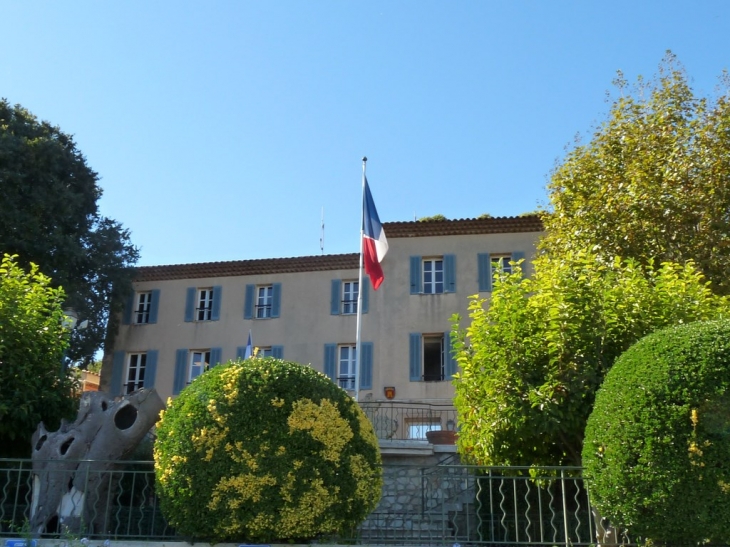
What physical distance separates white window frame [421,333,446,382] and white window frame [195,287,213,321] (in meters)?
7.97

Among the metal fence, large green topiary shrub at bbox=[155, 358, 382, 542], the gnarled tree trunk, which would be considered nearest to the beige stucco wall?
the metal fence

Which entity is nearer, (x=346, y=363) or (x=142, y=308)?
(x=346, y=363)

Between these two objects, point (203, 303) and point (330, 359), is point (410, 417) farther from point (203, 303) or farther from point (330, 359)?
point (203, 303)

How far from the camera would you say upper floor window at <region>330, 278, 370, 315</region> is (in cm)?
2772

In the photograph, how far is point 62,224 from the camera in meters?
26.2

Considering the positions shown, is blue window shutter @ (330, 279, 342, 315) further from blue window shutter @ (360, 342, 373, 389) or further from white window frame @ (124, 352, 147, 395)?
white window frame @ (124, 352, 147, 395)

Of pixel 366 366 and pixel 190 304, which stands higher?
pixel 190 304

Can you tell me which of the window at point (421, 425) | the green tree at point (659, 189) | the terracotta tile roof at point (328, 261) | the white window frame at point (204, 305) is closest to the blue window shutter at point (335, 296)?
the terracotta tile roof at point (328, 261)

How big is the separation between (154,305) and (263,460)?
2247 cm

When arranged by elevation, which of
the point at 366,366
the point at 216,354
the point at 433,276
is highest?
the point at 433,276

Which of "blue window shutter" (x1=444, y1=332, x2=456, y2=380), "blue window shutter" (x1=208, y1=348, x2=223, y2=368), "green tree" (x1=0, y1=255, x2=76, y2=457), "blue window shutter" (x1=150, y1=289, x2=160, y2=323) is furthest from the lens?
"blue window shutter" (x1=150, y1=289, x2=160, y2=323)

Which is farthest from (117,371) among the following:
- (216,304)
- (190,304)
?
(216,304)

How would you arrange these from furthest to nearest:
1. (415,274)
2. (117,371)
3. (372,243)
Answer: (117,371)
(415,274)
(372,243)

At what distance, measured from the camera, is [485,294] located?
86.4 ft
